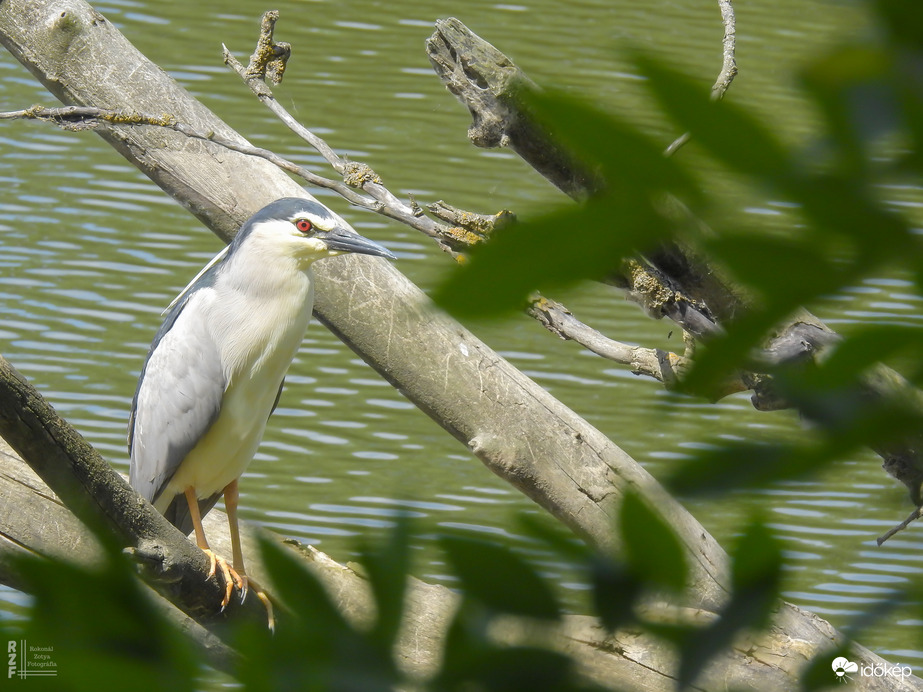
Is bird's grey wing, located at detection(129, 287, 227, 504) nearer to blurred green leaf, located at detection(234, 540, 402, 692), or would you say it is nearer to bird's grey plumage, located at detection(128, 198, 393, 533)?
bird's grey plumage, located at detection(128, 198, 393, 533)

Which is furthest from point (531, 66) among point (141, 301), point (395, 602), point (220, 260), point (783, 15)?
point (395, 602)

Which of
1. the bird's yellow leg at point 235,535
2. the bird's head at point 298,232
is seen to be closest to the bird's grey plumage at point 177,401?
the bird's yellow leg at point 235,535

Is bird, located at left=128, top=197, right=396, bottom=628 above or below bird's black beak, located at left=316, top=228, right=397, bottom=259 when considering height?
below

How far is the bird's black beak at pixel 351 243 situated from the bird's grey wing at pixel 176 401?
0.42 m

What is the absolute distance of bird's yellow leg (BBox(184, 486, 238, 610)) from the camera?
2211 millimetres

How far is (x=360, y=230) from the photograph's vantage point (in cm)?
546

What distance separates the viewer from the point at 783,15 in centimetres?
772

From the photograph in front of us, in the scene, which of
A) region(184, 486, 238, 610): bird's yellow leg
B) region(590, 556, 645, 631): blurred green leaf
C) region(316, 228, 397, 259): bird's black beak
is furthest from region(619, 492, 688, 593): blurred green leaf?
region(316, 228, 397, 259): bird's black beak

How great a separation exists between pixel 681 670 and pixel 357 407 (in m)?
4.35

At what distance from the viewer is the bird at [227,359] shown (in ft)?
8.64

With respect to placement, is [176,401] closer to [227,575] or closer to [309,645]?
[227,575]

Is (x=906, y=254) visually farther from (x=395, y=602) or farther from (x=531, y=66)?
(x=531, y=66)

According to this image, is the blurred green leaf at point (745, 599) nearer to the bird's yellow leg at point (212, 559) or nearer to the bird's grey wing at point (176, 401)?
the bird's yellow leg at point (212, 559)

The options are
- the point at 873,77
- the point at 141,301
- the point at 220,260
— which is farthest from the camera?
the point at 141,301
